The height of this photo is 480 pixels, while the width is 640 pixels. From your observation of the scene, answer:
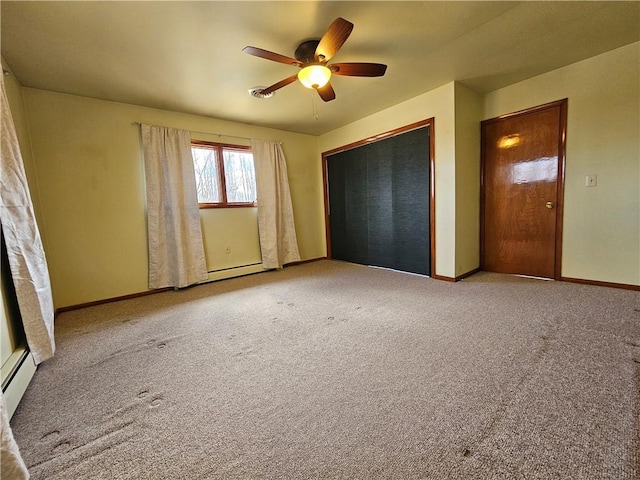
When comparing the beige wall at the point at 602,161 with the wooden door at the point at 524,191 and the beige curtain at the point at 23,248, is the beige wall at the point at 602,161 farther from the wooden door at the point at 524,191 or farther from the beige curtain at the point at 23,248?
the beige curtain at the point at 23,248

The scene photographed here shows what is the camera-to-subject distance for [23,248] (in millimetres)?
1640

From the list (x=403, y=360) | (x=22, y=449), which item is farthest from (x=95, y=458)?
(x=403, y=360)

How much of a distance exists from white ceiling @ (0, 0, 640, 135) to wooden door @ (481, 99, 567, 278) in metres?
0.53

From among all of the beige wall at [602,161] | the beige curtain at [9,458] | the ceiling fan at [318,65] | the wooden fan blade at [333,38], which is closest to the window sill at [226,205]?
the ceiling fan at [318,65]

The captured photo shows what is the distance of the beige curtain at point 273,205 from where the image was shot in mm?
4117

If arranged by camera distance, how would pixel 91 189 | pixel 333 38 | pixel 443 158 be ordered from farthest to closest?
pixel 443 158 < pixel 91 189 < pixel 333 38

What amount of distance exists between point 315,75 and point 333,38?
410mm

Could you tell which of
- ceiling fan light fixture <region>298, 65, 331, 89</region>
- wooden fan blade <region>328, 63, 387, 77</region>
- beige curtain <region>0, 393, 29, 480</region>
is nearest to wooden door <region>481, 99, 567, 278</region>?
wooden fan blade <region>328, 63, 387, 77</region>

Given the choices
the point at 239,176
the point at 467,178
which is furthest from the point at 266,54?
the point at 467,178

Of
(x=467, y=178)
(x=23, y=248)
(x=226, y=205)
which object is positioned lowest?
(x=23, y=248)

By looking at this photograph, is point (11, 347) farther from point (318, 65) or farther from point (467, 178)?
point (467, 178)

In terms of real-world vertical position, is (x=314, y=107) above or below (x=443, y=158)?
above

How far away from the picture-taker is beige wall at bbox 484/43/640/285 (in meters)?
2.47

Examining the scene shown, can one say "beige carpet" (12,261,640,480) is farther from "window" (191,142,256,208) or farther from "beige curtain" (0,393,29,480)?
"window" (191,142,256,208)
